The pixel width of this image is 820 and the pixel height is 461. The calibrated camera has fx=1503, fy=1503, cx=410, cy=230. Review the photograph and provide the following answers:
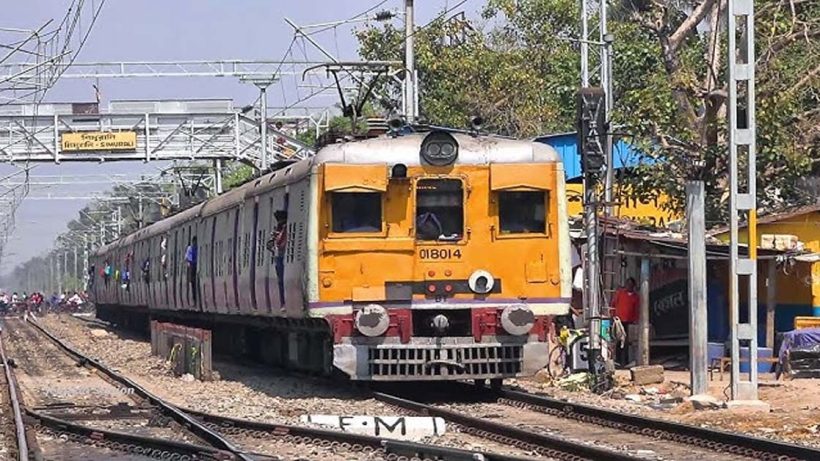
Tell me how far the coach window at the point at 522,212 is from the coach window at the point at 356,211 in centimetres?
129

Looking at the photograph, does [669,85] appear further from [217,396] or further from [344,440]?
[344,440]

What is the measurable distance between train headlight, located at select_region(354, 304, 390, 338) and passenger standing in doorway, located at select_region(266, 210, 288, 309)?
199 centimetres

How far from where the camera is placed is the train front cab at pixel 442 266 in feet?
50.0

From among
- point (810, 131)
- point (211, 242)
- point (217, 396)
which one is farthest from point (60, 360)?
point (810, 131)

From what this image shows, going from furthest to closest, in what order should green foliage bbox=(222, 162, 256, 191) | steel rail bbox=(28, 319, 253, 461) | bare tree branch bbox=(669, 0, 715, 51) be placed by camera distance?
green foliage bbox=(222, 162, 256, 191) → bare tree branch bbox=(669, 0, 715, 51) → steel rail bbox=(28, 319, 253, 461)

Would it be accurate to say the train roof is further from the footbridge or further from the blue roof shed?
the footbridge

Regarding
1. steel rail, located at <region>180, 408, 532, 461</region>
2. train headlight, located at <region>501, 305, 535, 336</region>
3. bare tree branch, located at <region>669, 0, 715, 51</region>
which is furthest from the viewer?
bare tree branch, located at <region>669, 0, 715, 51</region>

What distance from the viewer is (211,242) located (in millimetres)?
23453

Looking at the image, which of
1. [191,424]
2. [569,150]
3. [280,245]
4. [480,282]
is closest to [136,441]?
[191,424]

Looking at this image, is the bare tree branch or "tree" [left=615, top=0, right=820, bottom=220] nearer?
"tree" [left=615, top=0, right=820, bottom=220]

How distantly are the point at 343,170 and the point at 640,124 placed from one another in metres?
10.9

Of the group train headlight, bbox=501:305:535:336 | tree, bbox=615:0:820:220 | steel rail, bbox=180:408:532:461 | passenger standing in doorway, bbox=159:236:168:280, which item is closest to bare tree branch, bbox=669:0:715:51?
tree, bbox=615:0:820:220

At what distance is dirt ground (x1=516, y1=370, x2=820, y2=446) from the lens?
1298 centimetres

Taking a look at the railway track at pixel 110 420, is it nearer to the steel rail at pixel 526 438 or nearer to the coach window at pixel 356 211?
the steel rail at pixel 526 438
